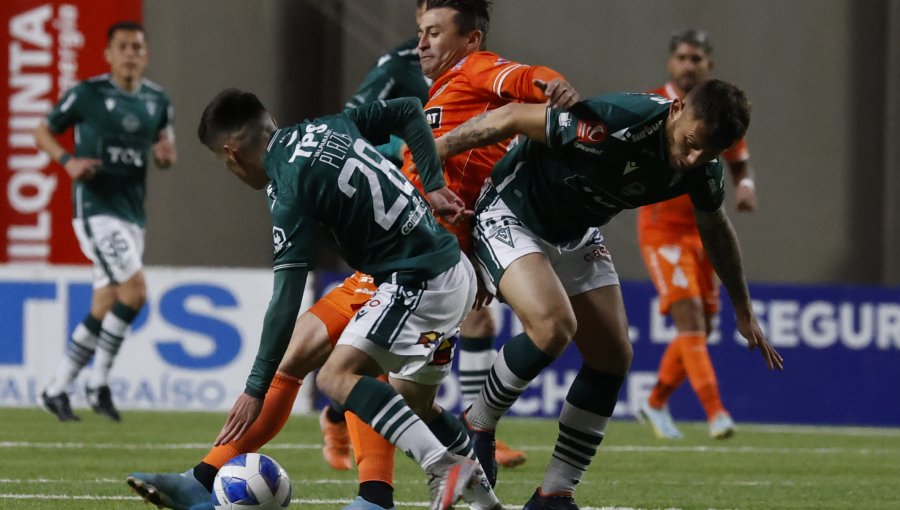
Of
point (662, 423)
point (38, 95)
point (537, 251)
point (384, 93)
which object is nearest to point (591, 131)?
point (537, 251)

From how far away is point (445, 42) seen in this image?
633 centimetres

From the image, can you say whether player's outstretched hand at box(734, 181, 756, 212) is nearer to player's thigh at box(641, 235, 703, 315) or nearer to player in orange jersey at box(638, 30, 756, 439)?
player in orange jersey at box(638, 30, 756, 439)

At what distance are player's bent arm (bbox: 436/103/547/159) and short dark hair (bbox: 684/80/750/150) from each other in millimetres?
586

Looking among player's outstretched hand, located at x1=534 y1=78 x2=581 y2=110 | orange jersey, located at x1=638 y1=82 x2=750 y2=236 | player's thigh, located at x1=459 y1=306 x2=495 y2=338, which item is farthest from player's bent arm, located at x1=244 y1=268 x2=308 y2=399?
orange jersey, located at x1=638 y1=82 x2=750 y2=236

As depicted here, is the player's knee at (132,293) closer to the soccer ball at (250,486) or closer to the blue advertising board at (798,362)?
the blue advertising board at (798,362)

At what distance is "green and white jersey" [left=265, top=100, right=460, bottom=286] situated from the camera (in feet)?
16.2

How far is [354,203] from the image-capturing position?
16.5ft

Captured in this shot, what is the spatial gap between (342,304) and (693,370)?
407 centimetres

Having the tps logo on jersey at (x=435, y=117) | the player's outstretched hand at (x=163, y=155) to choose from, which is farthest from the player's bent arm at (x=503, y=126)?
the player's outstretched hand at (x=163, y=155)

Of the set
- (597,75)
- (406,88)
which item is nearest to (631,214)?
(597,75)

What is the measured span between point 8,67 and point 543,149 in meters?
9.63

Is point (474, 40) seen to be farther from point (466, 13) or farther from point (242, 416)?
point (242, 416)

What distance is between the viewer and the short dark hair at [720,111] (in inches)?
197

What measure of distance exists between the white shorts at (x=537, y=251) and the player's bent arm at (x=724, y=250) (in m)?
0.37
